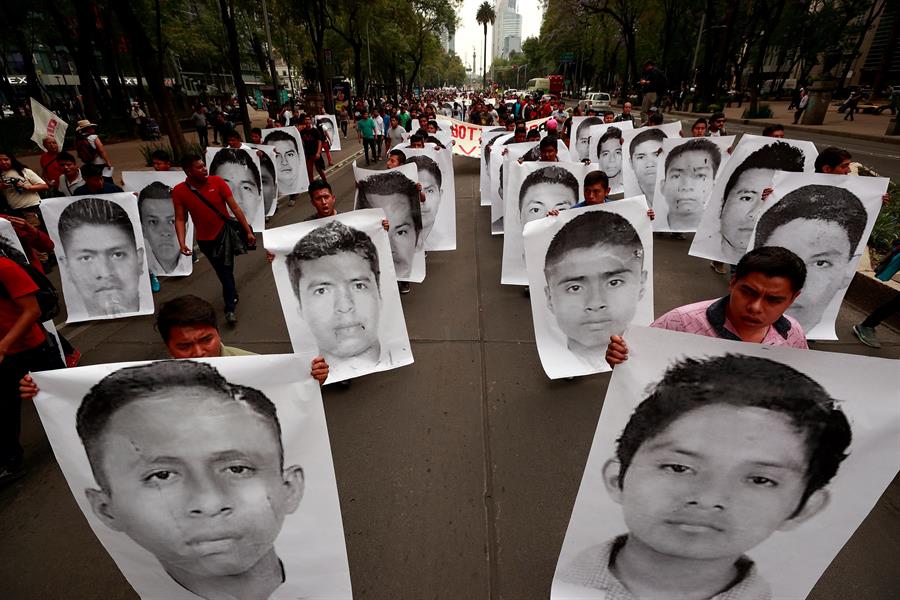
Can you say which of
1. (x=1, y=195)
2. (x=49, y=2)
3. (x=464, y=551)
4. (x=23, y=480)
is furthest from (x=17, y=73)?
(x=464, y=551)

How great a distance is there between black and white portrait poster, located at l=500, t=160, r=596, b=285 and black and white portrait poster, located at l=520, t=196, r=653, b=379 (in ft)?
5.27

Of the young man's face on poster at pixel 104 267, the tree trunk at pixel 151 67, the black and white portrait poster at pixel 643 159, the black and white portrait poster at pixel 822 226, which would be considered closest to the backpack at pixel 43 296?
the young man's face on poster at pixel 104 267

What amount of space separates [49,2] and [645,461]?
2586 cm

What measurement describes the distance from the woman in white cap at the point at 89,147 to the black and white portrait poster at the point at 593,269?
7020 millimetres

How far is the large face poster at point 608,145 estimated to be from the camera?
26.8ft

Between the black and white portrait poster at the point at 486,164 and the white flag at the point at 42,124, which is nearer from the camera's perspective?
the white flag at the point at 42,124

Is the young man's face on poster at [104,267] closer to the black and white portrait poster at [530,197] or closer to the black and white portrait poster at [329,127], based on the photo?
the black and white portrait poster at [530,197]

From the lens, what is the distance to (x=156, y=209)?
566cm

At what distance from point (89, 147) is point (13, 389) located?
6194 mm

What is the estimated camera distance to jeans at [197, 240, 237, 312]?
14.9 feet

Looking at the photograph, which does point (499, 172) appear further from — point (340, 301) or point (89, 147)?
point (89, 147)

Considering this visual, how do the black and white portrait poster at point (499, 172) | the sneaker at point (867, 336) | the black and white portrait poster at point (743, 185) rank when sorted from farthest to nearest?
1. the black and white portrait poster at point (499, 172)
2. the black and white portrait poster at point (743, 185)
3. the sneaker at point (867, 336)

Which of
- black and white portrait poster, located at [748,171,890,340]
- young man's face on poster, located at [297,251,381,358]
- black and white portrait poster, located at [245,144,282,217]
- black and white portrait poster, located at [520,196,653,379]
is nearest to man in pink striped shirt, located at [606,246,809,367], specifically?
black and white portrait poster, located at [520,196,653,379]

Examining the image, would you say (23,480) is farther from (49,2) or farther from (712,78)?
(712,78)
